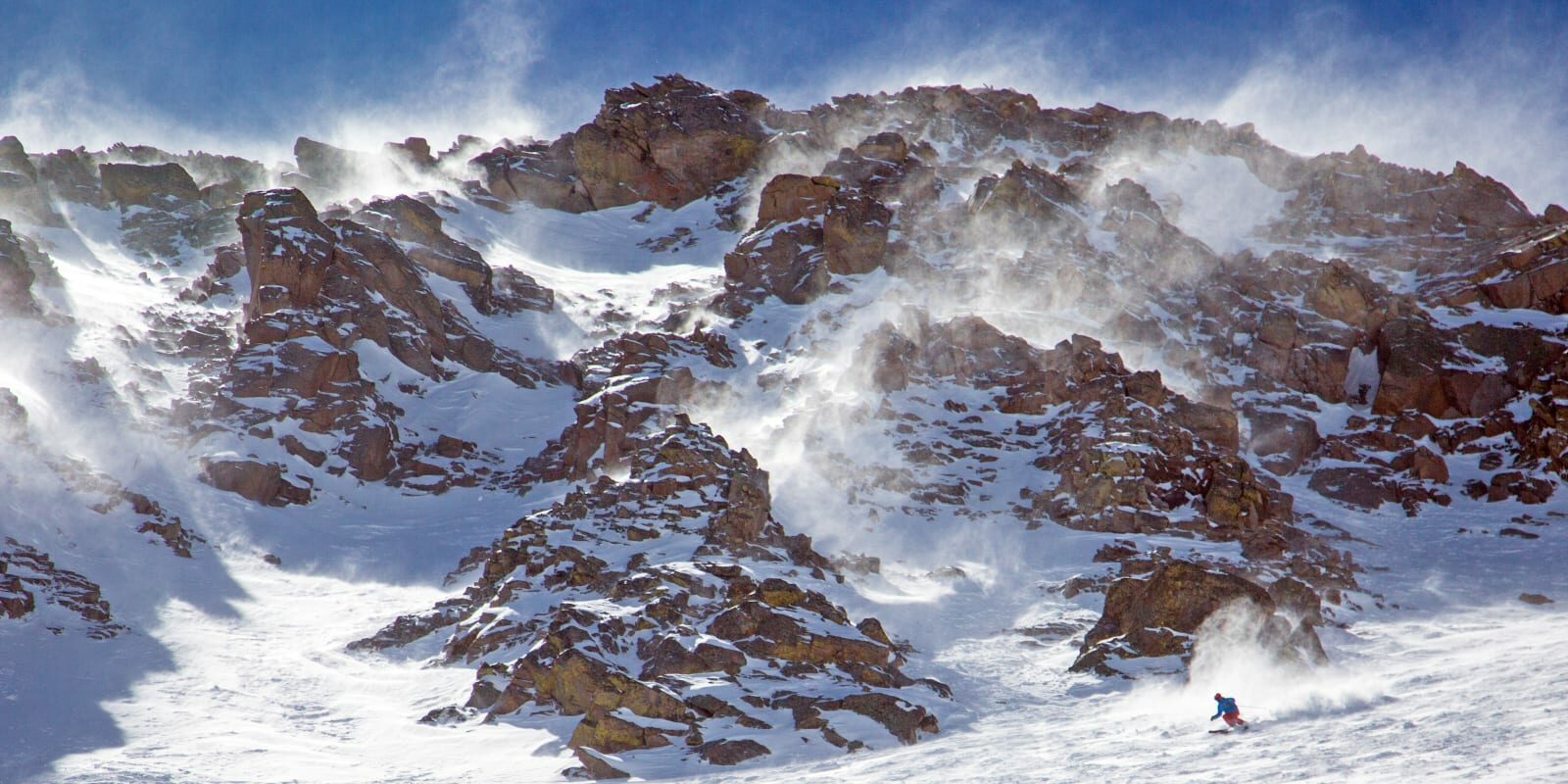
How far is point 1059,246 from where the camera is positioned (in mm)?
99625

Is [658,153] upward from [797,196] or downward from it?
upward

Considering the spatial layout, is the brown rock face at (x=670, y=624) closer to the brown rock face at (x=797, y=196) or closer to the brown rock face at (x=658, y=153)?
the brown rock face at (x=797, y=196)

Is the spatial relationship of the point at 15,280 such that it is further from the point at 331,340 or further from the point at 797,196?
the point at 797,196

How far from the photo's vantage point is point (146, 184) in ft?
349

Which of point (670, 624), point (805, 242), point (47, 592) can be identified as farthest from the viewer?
point (805, 242)

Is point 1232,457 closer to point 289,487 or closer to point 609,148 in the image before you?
point 289,487

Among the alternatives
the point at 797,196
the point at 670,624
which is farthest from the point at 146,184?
the point at 670,624

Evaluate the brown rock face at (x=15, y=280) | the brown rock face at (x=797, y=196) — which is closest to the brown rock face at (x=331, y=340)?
the brown rock face at (x=15, y=280)

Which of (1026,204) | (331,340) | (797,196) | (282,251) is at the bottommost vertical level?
(331,340)

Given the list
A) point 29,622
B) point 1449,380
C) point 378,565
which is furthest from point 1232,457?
point 29,622

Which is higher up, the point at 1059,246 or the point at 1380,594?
the point at 1059,246

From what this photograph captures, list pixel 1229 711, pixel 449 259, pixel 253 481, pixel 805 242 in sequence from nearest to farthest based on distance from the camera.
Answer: pixel 1229 711, pixel 253 481, pixel 449 259, pixel 805 242

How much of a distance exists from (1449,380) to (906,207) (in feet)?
143

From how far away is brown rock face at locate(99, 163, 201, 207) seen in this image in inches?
4149
